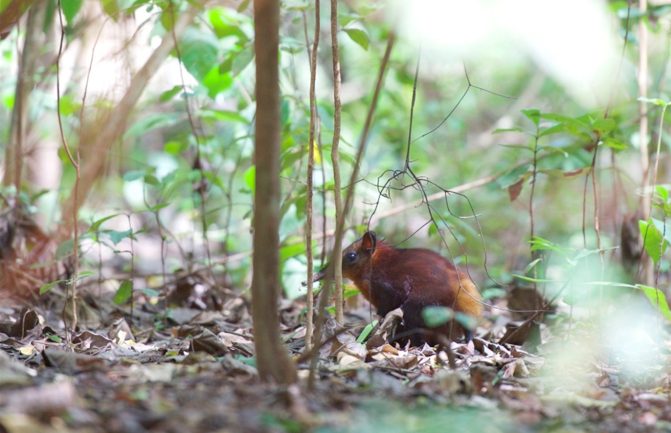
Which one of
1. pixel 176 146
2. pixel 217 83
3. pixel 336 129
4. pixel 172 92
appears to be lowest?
pixel 336 129

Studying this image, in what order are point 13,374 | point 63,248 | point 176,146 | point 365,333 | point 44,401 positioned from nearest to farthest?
point 44,401 → point 13,374 → point 365,333 → point 63,248 → point 176,146

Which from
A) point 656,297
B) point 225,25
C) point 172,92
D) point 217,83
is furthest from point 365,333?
point 225,25

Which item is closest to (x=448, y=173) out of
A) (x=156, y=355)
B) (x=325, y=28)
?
(x=325, y=28)

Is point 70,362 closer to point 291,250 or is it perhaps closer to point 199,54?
point 291,250

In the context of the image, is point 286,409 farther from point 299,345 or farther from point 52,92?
point 52,92

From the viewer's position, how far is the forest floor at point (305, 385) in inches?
82.0

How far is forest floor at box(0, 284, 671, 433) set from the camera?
2.08 m

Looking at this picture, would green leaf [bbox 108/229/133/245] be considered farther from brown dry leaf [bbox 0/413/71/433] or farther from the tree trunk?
brown dry leaf [bbox 0/413/71/433]

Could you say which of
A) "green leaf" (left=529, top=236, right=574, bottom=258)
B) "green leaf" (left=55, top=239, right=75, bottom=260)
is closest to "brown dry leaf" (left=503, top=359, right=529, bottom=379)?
"green leaf" (left=529, top=236, right=574, bottom=258)

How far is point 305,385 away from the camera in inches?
101

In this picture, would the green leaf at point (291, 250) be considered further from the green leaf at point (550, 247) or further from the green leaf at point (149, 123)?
the green leaf at point (550, 247)

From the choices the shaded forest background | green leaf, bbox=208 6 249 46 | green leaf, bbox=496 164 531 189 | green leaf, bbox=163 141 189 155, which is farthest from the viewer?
green leaf, bbox=163 141 189 155

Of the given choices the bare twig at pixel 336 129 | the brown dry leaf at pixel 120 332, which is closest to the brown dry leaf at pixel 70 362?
the brown dry leaf at pixel 120 332

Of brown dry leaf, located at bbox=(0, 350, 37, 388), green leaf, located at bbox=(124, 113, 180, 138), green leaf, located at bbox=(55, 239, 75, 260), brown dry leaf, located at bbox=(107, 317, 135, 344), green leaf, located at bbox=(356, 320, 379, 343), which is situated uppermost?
green leaf, located at bbox=(124, 113, 180, 138)
